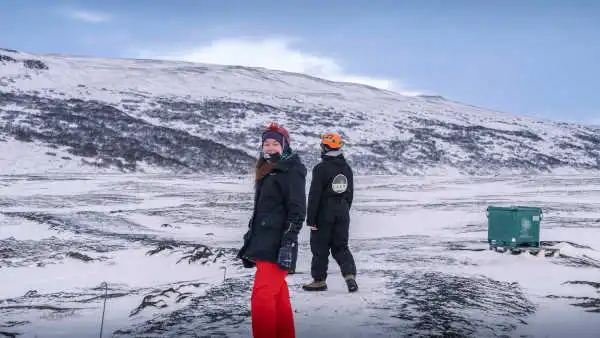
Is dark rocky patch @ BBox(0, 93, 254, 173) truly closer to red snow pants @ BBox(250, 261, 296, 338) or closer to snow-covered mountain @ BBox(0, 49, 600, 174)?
snow-covered mountain @ BBox(0, 49, 600, 174)

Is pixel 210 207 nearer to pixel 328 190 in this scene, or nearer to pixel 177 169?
pixel 328 190

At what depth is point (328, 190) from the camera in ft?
21.3

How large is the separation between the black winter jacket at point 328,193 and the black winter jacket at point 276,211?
188 cm

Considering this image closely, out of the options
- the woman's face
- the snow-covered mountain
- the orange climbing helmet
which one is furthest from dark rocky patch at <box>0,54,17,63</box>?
the woman's face

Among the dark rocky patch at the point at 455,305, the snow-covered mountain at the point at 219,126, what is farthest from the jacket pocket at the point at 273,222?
the snow-covered mountain at the point at 219,126

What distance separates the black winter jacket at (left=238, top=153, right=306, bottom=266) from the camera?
446 cm

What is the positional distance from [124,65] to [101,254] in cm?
8912

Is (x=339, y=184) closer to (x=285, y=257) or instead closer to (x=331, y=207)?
(x=331, y=207)

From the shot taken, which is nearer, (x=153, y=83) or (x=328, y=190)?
(x=328, y=190)

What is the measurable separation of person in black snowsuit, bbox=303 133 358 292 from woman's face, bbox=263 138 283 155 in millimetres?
1871

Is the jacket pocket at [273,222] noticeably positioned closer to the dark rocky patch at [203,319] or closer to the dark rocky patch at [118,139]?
the dark rocky patch at [203,319]

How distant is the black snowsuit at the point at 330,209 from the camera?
648 centimetres

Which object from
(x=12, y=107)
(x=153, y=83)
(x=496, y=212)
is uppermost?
(x=153, y=83)

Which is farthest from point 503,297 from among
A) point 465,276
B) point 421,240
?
point 421,240
